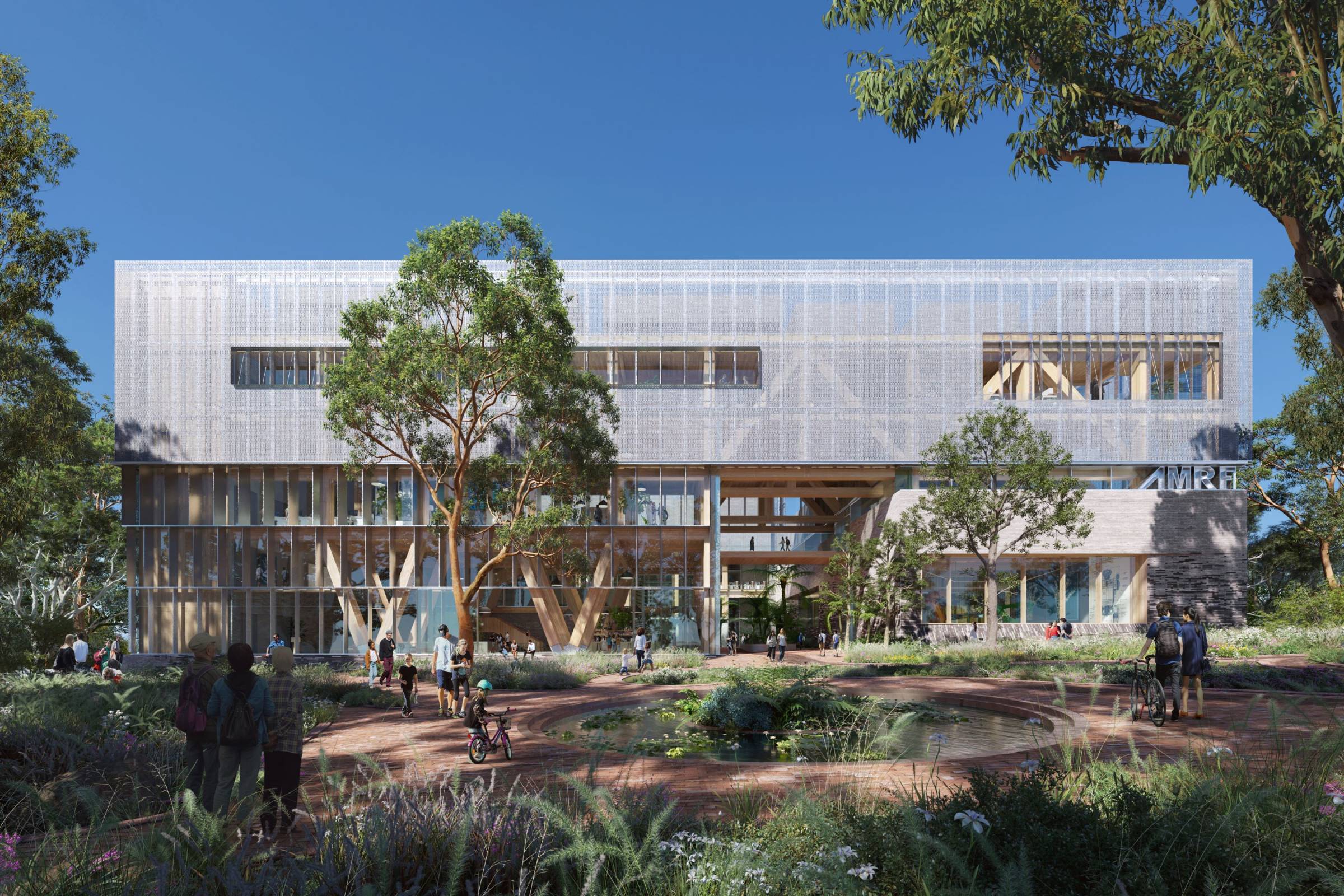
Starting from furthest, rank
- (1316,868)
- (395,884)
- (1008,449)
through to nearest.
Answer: (1008,449) < (395,884) < (1316,868)

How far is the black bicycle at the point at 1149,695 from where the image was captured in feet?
36.5

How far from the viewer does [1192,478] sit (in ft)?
106

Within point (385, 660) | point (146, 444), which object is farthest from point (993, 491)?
point (146, 444)

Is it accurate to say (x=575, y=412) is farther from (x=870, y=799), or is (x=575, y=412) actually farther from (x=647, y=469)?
(x=870, y=799)

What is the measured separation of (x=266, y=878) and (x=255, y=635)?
3290cm

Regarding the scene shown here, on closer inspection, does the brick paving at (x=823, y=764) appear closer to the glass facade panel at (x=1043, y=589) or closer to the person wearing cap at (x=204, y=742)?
the person wearing cap at (x=204, y=742)

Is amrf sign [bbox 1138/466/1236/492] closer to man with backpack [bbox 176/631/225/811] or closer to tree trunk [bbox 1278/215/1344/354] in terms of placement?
tree trunk [bbox 1278/215/1344/354]

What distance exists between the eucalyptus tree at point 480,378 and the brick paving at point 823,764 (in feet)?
21.2

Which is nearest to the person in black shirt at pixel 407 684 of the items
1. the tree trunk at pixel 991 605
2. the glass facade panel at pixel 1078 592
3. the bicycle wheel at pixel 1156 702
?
the bicycle wheel at pixel 1156 702

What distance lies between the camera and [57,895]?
144 inches

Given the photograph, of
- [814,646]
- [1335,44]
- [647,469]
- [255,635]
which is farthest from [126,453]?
[1335,44]

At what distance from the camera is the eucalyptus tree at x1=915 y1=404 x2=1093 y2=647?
85.1 ft

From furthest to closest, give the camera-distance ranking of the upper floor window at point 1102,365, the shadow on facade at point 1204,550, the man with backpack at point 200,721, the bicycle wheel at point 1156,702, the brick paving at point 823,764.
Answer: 1. the upper floor window at point 1102,365
2. the shadow on facade at point 1204,550
3. the bicycle wheel at point 1156,702
4. the man with backpack at point 200,721
5. the brick paving at point 823,764

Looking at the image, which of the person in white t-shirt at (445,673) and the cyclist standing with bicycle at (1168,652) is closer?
the cyclist standing with bicycle at (1168,652)
